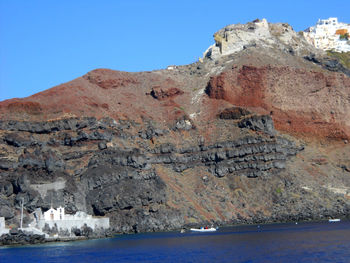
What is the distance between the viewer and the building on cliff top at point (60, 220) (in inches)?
4892

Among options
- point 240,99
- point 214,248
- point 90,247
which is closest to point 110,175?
point 90,247

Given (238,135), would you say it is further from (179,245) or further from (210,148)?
(179,245)

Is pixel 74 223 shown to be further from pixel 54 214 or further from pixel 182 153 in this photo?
pixel 182 153

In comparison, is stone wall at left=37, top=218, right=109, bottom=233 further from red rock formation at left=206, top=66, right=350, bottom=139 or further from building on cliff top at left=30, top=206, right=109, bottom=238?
red rock formation at left=206, top=66, right=350, bottom=139

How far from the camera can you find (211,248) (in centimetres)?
10319

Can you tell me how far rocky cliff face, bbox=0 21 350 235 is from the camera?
139125 millimetres

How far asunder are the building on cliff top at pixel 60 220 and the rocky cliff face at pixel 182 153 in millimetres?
3533

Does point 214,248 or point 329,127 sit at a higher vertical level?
point 329,127

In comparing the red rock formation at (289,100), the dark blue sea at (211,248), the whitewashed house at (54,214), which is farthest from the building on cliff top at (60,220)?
the red rock formation at (289,100)

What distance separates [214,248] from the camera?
103 meters

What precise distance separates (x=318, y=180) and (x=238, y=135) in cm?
2287

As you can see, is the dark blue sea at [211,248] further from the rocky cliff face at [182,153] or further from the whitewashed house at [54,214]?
the rocky cliff face at [182,153]

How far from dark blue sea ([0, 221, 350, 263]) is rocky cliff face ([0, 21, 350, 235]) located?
1482 centimetres

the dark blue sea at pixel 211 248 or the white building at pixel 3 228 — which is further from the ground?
the white building at pixel 3 228
